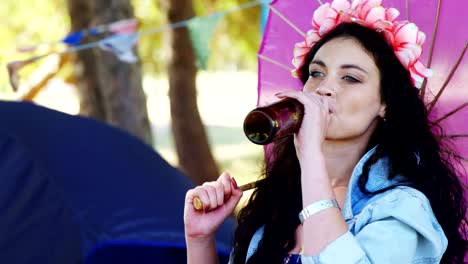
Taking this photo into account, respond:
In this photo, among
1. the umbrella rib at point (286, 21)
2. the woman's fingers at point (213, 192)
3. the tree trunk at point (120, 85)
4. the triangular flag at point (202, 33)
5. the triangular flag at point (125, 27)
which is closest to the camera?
the woman's fingers at point (213, 192)

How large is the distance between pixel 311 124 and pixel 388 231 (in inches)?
10.6

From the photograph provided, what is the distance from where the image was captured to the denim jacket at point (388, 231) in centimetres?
142

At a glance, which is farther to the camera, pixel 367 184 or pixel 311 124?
pixel 367 184

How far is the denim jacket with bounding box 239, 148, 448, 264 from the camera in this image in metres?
1.42

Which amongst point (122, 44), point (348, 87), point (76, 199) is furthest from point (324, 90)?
point (122, 44)

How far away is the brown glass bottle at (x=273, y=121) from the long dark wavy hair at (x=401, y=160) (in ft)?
0.92

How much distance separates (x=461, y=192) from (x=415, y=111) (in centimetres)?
24

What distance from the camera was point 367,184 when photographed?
161cm

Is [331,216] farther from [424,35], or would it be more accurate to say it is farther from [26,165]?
[26,165]

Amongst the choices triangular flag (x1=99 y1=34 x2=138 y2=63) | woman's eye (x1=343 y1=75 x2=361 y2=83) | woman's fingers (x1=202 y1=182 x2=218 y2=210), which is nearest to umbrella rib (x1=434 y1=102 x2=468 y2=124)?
woman's eye (x1=343 y1=75 x2=361 y2=83)

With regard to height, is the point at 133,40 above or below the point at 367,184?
below

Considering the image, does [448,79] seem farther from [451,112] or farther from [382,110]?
[382,110]

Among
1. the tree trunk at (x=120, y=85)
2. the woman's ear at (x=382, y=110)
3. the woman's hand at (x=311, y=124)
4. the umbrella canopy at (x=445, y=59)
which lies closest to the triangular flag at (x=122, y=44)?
the tree trunk at (x=120, y=85)

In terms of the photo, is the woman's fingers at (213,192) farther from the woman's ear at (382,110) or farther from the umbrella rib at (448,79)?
the umbrella rib at (448,79)
